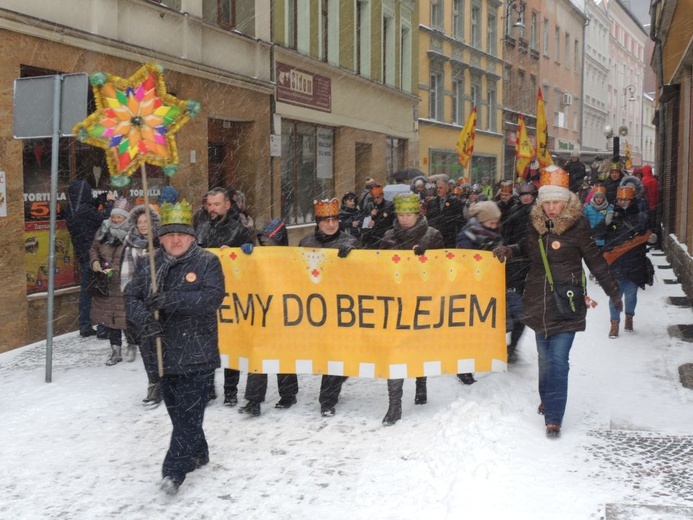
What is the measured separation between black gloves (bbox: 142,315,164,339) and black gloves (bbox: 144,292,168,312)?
0.25 ft

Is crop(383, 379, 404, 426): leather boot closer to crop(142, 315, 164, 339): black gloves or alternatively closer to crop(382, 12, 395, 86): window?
crop(142, 315, 164, 339): black gloves

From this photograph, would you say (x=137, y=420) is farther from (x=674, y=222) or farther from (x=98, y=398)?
(x=674, y=222)

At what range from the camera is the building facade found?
31.6m

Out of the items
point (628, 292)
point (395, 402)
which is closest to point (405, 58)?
point (628, 292)

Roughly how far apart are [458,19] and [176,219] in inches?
1257

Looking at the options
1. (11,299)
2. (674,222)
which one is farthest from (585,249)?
(674,222)

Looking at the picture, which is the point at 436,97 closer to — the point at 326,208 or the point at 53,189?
the point at 53,189

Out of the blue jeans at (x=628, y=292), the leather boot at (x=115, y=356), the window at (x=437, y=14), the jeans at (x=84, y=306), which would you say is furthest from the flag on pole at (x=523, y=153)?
the window at (x=437, y=14)

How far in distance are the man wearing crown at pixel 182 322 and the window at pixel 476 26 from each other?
1327 inches

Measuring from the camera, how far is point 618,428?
21.5ft

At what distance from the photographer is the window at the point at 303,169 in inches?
797

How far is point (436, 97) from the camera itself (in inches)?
1305

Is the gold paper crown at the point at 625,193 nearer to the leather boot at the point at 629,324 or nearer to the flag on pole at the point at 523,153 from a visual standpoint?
the leather boot at the point at 629,324

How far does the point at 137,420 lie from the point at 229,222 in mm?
1848
